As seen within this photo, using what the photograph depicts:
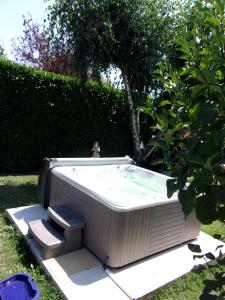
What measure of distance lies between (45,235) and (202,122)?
265cm

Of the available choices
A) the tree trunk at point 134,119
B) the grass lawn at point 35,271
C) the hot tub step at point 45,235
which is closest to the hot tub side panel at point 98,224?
the hot tub step at point 45,235

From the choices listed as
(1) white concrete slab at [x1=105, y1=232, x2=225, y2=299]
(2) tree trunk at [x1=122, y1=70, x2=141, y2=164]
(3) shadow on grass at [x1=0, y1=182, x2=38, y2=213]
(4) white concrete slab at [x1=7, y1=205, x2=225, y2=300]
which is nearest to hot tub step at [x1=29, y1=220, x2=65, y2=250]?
(4) white concrete slab at [x1=7, y1=205, x2=225, y2=300]

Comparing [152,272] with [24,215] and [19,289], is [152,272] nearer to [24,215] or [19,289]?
[19,289]

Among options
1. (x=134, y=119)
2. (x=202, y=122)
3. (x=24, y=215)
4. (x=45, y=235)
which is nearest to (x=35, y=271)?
(x=45, y=235)

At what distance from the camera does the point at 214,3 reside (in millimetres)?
1066

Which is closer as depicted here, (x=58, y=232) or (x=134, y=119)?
(x=58, y=232)

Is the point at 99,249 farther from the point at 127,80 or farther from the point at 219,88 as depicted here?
the point at 127,80

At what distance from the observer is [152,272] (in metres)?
3.02

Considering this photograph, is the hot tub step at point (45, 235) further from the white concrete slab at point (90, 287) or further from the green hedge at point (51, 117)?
the green hedge at point (51, 117)

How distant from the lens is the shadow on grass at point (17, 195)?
15.2ft

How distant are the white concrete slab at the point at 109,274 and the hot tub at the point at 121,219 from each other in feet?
0.31

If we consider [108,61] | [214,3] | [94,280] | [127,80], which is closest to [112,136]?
[127,80]

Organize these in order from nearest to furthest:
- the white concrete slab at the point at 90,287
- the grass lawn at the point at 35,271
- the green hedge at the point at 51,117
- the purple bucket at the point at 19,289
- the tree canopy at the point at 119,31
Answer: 1. the purple bucket at the point at 19,289
2. the white concrete slab at the point at 90,287
3. the grass lawn at the point at 35,271
4. the tree canopy at the point at 119,31
5. the green hedge at the point at 51,117

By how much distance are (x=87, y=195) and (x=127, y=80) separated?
3.90 meters
